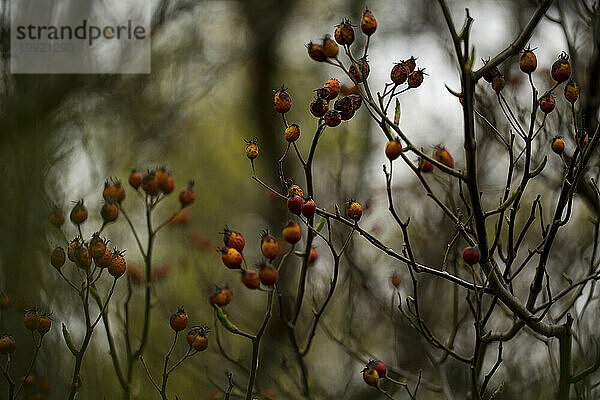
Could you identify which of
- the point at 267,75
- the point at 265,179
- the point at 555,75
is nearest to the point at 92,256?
the point at 555,75

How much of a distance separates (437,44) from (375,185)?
0.66m

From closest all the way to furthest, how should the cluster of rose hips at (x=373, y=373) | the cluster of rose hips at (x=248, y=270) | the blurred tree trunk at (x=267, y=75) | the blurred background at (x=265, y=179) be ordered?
1. the cluster of rose hips at (x=248, y=270)
2. the cluster of rose hips at (x=373, y=373)
3. the blurred background at (x=265, y=179)
4. the blurred tree trunk at (x=267, y=75)

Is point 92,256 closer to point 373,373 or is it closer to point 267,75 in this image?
point 373,373

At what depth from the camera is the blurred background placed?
1199 millimetres

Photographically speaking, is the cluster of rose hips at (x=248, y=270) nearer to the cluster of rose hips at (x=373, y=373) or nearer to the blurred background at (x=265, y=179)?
the cluster of rose hips at (x=373, y=373)

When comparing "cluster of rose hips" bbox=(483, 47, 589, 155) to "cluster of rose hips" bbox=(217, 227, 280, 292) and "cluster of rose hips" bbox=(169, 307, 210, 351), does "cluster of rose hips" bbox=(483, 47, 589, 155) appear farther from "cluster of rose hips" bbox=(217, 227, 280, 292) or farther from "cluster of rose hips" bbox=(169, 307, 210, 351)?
"cluster of rose hips" bbox=(169, 307, 210, 351)

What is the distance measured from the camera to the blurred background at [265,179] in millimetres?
1199

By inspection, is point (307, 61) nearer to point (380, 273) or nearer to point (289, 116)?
point (289, 116)

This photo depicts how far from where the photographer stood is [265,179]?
127 inches

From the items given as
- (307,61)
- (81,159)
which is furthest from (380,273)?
(307,61)

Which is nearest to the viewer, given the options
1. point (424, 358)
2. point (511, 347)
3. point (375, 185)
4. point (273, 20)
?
point (511, 347)

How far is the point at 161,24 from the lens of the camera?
6.48 ft

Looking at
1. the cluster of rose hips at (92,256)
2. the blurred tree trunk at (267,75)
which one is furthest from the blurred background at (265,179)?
the cluster of rose hips at (92,256)

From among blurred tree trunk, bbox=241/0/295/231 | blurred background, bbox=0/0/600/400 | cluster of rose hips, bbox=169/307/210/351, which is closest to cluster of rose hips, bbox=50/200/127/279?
cluster of rose hips, bbox=169/307/210/351
